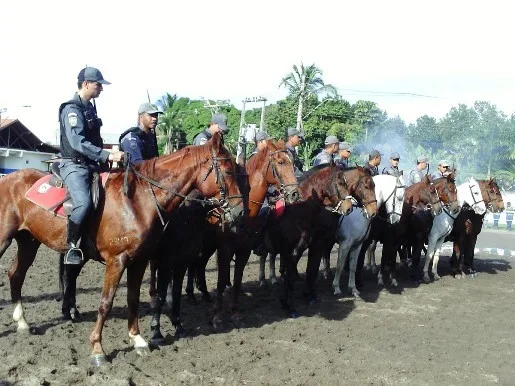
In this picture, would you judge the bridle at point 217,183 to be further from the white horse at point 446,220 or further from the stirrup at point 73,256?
the white horse at point 446,220

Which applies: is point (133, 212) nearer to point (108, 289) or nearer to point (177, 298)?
point (108, 289)

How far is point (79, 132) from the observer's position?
20.8ft

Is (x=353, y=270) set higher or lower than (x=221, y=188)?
lower

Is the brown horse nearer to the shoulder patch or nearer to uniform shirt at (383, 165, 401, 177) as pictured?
the shoulder patch

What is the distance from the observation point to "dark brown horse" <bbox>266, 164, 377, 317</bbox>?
30.5 feet

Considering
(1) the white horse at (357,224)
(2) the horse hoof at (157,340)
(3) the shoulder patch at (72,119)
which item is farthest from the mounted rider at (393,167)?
(3) the shoulder patch at (72,119)

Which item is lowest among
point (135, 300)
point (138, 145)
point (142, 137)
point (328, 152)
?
point (135, 300)

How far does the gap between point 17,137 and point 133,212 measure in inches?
1543

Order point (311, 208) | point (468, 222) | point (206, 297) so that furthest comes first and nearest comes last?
point (468, 222)
point (206, 297)
point (311, 208)

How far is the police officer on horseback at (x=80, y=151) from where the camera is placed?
621 cm

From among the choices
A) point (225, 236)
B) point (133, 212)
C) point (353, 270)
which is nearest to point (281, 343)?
point (225, 236)

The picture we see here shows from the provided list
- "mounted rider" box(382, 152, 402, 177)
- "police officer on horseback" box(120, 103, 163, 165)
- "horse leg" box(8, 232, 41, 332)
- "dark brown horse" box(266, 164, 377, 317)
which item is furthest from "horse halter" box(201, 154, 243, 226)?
"mounted rider" box(382, 152, 402, 177)

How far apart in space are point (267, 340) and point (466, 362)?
8.59 ft

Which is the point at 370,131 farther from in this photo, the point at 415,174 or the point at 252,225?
the point at 252,225
